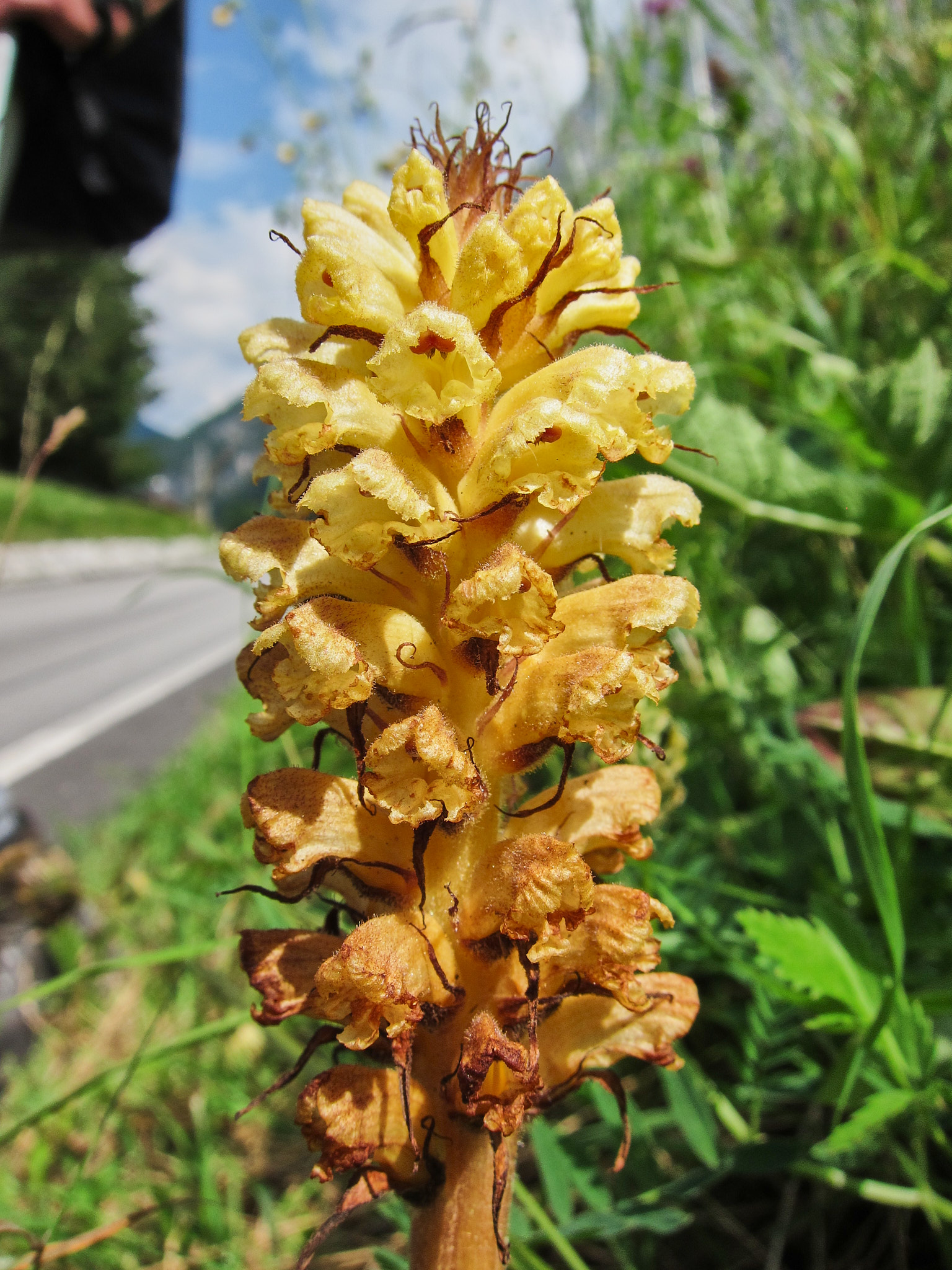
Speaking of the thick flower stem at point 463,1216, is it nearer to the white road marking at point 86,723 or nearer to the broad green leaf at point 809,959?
the broad green leaf at point 809,959

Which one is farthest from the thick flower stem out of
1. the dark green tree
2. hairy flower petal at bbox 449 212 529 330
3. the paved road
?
the dark green tree

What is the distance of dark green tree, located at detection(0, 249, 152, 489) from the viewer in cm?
2108

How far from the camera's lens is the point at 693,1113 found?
4.23 feet

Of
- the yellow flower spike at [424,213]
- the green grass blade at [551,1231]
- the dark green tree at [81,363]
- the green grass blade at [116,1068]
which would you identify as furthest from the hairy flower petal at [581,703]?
the dark green tree at [81,363]

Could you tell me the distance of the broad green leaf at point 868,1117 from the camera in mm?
1022

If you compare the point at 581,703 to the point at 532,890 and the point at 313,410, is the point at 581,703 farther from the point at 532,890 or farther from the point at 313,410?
the point at 313,410

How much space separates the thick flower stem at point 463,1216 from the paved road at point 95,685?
127cm

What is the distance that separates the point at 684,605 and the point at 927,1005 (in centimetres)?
67

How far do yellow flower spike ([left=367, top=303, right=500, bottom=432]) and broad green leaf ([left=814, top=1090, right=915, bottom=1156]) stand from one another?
90 cm

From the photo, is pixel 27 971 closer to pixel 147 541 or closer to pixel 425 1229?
pixel 425 1229

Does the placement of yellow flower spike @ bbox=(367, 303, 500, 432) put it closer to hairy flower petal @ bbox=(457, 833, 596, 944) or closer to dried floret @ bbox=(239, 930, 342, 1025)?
hairy flower petal @ bbox=(457, 833, 596, 944)

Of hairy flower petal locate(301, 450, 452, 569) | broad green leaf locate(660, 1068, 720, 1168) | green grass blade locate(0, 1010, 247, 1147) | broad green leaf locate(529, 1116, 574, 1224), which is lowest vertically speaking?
broad green leaf locate(529, 1116, 574, 1224)

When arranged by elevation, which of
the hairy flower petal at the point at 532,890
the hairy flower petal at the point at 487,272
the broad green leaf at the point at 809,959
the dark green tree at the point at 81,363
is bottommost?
the broad green leaf at the point at 809,959

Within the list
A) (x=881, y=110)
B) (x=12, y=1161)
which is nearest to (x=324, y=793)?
(x=12, y=1161)
